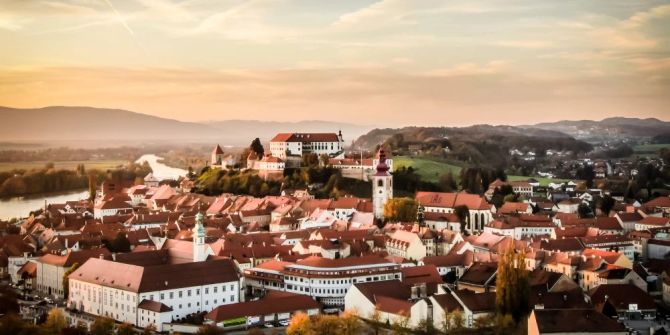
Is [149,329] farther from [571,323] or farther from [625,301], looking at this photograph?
[625,301]

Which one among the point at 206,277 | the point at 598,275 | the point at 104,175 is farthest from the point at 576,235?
the point at 104,175

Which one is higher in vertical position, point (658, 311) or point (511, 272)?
point (511, 272)

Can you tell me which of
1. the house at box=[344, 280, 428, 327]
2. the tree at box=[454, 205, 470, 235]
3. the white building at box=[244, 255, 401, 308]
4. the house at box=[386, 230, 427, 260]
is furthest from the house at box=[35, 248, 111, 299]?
the tree at box=[454, 205, 470, 235]

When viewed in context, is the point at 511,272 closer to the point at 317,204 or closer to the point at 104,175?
the point at 317,204

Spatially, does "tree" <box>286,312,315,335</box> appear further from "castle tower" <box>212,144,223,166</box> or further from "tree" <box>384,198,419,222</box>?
"castle tower" <box>212,144,223,166</box>

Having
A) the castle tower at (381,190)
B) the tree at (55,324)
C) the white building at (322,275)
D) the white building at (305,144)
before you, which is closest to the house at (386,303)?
the white building at (322,275)

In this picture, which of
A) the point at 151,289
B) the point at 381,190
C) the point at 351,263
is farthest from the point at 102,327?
the point at 381,190
